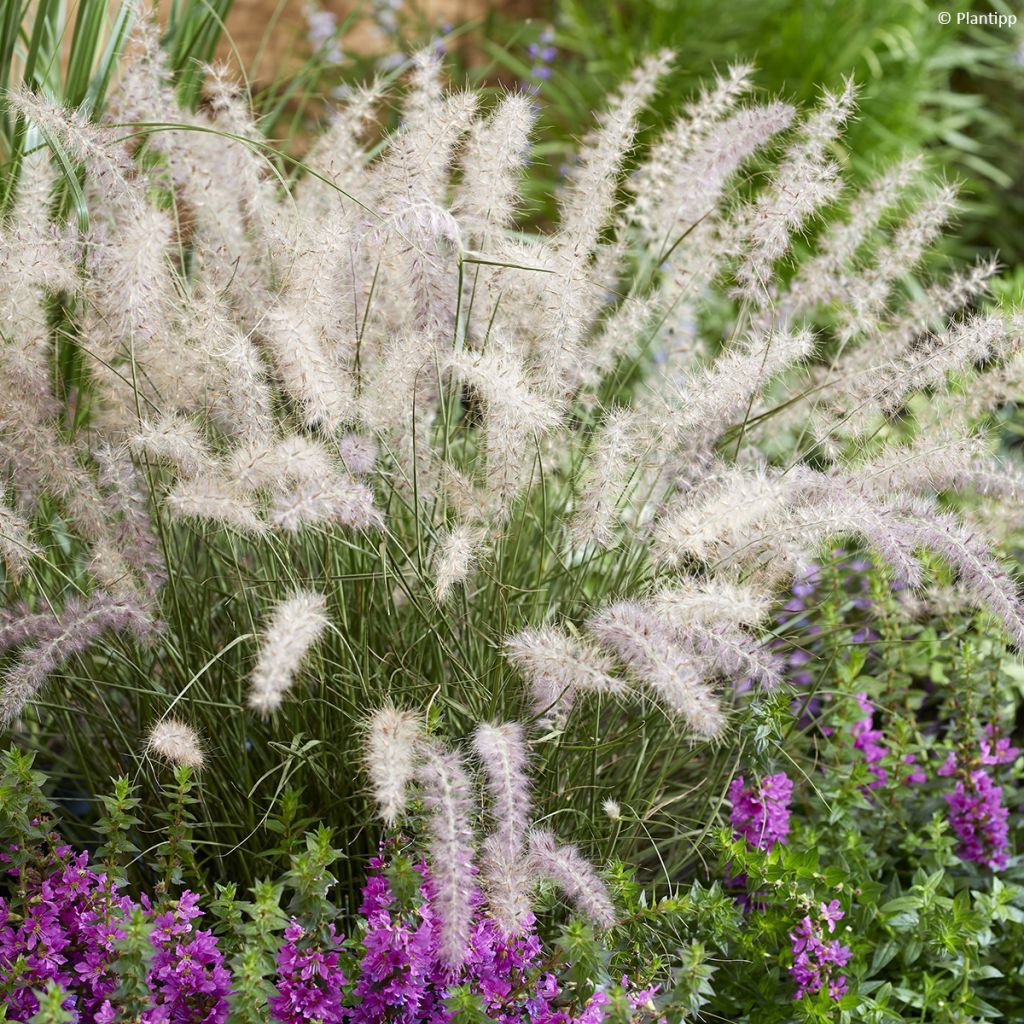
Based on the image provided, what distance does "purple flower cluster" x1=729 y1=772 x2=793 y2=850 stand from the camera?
176cm

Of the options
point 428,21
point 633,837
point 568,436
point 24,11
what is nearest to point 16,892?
point 633,837

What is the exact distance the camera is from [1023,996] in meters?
1.89

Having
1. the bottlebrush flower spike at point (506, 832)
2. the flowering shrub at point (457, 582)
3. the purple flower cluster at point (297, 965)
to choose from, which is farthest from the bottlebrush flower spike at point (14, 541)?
the bottlebrush flower spike at point (506, 832)

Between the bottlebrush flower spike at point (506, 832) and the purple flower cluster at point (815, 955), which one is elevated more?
the bottlebrush flower spike at point (506, 832)

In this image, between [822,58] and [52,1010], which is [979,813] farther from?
[822,58]

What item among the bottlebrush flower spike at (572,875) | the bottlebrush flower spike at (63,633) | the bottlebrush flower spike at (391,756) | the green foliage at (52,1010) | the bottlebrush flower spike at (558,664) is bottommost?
the green foliage at (52,1010)

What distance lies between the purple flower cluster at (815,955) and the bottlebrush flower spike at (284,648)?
0.81m

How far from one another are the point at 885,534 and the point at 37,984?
1.11m

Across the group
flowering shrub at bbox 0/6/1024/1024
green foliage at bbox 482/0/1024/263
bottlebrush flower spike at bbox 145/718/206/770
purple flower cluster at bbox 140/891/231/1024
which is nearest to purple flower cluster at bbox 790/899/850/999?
flowering shrub at bbox 0/6/1024/1024

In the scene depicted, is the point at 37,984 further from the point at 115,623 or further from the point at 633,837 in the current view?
the point at 633,837

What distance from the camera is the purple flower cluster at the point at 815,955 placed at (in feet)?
5.16

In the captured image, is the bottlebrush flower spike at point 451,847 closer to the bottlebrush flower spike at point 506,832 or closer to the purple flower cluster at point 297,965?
the bottlebrush flower spike at point 506,832

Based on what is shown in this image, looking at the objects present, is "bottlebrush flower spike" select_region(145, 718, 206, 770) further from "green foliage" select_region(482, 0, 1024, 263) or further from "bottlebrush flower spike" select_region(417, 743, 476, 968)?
"green foliage" select_region(482, 0, 1024, 263)

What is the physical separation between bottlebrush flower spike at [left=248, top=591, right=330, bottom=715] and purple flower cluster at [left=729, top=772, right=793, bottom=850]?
2.72 ft
